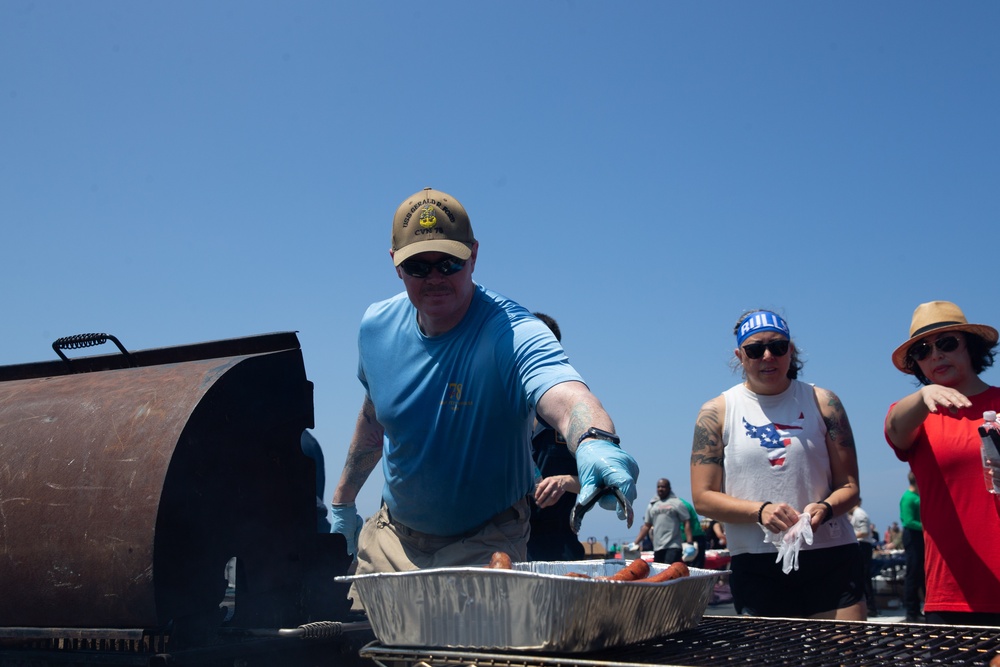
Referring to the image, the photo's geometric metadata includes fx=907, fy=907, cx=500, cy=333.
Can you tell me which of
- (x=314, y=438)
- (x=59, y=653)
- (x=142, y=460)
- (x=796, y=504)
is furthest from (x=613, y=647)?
(x=314, y=438)

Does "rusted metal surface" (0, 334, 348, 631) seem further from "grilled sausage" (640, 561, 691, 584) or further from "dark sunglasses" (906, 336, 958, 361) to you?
"dark sunglasses" (906, 336, 958, 361)

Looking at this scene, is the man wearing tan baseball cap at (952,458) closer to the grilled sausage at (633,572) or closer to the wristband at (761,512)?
the wristband at (761,512)

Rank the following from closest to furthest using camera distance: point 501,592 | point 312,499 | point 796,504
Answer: point 501,592, point 312,499, point 796,504

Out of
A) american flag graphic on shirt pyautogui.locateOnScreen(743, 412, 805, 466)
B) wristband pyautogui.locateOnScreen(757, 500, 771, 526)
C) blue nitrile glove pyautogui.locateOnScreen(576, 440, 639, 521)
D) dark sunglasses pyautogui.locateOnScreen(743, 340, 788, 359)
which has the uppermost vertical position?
dark sunglasses pyautogui.locateOnScreen(743, 340, 788, 359)

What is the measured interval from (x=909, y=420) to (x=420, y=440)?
186 cm

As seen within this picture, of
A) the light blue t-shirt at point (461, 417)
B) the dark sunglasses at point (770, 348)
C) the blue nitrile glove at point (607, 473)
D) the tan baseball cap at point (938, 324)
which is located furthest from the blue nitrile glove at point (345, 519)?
the tan baseball cap at point (938, 324)

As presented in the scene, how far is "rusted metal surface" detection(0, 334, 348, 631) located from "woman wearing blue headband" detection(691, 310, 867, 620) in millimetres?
1627

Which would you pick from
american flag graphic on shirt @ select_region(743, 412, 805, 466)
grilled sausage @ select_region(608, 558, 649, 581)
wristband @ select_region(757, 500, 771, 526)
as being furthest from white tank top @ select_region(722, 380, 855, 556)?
grilled sausage @ select_region(608, 558, 649, 581)

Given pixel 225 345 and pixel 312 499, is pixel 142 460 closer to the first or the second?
pixel 225 345

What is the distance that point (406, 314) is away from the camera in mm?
3314

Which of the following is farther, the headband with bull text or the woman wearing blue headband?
the headband with bull text

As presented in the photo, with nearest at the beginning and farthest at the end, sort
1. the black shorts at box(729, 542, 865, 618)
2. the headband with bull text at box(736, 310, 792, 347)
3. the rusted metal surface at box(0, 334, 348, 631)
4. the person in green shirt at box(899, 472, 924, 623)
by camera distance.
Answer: the rusted metal surface at box(0, 334, 348, 631)
the black shorts at box(729, 542, 865, 618)
the headband with bull text at box(736, 310, 792, 347)
the person in green shirt at box(899, 472, 924, 623)

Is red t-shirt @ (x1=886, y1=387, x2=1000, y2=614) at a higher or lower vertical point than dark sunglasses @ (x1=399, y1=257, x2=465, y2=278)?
lower

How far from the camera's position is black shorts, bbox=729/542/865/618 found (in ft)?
11.2
